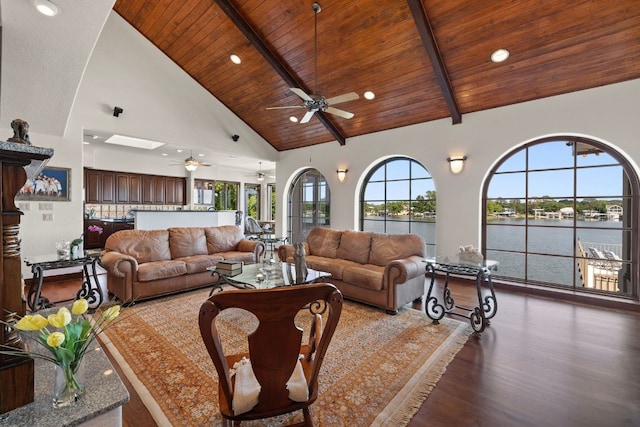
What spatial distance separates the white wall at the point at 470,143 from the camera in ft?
12.4

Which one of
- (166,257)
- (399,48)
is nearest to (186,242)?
(166,257)

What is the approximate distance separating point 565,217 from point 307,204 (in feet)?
17.8

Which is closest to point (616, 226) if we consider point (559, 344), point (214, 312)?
point (559, 344)

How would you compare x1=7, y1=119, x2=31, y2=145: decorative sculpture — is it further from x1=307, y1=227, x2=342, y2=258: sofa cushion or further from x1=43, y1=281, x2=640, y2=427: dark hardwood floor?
x1=307, y1=227, x2=342, y2=258: sofa cushion

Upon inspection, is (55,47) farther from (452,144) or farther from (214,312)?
(452,144)

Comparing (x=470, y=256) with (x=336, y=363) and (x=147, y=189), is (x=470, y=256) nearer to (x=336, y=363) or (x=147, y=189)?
(x=336, y=363)

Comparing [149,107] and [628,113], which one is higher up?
[149,107]

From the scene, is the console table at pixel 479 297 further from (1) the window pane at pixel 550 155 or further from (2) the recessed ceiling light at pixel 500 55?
(2) the recessed ceiling light at pixel 500 55

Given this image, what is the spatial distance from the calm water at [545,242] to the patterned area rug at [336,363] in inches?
83.8

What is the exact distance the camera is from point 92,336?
0.99m

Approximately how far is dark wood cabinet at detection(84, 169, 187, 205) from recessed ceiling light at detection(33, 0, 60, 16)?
643 centimetres

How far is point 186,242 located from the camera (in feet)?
15.7

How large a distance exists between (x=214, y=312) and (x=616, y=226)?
5.32 metres

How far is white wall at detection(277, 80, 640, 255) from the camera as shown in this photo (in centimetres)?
377
